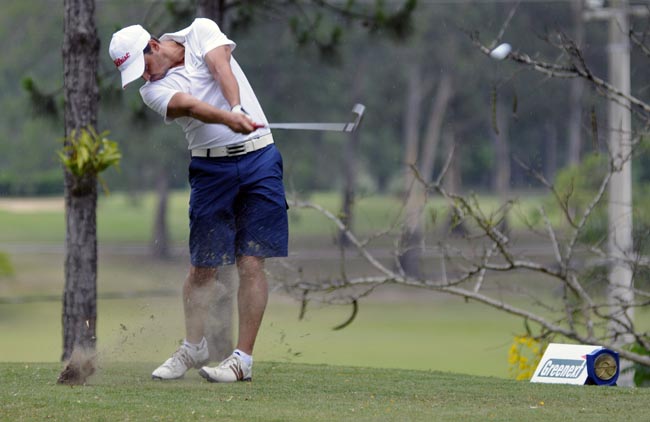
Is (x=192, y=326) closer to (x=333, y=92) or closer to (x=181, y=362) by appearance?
(x=181, y=362)

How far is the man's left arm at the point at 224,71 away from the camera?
19.3ft

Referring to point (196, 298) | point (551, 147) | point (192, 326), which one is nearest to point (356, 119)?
point (196, 298)

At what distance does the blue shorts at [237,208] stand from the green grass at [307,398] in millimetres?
678

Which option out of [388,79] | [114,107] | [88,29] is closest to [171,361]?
[88,29]

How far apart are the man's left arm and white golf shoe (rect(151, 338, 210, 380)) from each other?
1334 mm

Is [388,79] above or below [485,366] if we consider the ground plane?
above

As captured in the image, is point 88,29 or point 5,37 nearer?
point 88,29

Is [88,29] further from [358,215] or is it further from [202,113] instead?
[358,215]

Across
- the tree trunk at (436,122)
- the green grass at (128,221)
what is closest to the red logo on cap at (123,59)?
the tree trunk at (436,122)

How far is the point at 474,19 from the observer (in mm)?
38688

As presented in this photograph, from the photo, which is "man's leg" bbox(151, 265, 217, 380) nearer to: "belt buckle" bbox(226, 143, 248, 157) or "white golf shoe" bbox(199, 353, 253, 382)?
"white golf shoe" bbox(199, 353, 253, 382)

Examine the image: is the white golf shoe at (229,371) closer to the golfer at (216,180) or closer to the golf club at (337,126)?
the golfer at (216,180)

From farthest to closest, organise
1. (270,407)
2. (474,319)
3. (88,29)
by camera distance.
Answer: (474,319) < (88,29) < (270,407)

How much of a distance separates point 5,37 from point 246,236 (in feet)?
113
